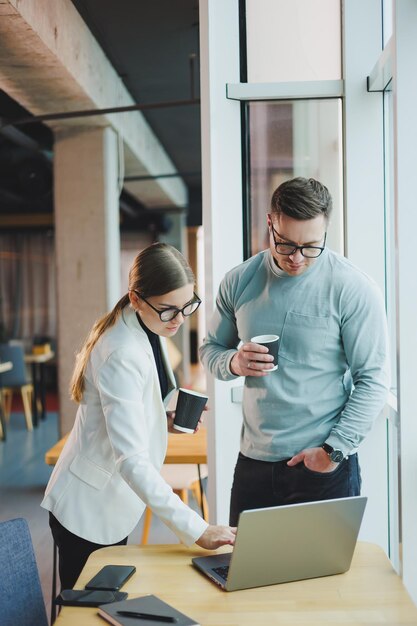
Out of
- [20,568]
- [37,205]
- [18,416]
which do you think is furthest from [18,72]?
[37,205]

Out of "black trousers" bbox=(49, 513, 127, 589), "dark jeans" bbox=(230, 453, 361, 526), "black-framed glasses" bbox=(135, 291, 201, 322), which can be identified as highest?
"black-framed glasses" bbox=(135, 291, 201, 322)

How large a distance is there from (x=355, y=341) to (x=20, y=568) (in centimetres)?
108

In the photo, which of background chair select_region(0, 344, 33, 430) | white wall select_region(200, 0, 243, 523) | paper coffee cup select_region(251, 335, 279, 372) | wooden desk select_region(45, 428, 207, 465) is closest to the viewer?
paper coffee cup select_region(251, 335, 279, 372)

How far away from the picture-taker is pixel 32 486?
6094 millimetres

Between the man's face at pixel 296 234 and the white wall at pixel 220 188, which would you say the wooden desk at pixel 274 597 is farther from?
the white wall at pixel 220 188

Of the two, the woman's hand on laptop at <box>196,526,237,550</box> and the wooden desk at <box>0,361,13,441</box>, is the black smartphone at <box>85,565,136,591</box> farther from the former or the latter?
the wooden desk at <box>0,361,13,441</box>

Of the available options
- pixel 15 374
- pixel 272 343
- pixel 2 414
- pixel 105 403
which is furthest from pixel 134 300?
pixel 15 374

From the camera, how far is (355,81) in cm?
290

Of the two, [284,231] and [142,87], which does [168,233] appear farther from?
[284,231]

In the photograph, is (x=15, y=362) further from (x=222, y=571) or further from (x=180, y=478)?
(x=222, y=571)

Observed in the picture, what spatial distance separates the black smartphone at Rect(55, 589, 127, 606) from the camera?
1.58m

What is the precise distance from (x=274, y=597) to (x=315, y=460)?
1.82 feet

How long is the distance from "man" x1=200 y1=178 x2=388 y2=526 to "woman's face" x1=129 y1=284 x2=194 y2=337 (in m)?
Result: 0.24

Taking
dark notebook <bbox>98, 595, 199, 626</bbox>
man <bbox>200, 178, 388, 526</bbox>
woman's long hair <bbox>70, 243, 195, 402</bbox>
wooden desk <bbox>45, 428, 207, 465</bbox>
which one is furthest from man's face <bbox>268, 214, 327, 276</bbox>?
wooden desk <bbox>45, 428, 207, 465</bbox>
